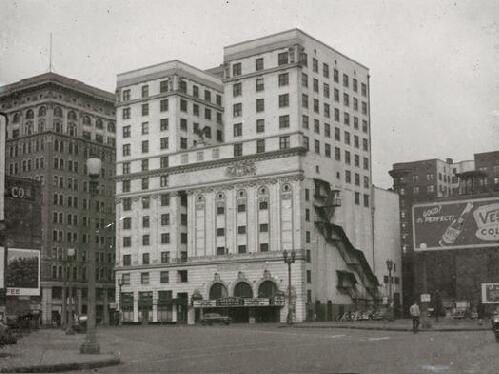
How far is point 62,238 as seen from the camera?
12612 cm

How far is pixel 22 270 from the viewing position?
160 ft

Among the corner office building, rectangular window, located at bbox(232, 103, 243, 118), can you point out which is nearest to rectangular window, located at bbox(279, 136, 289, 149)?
the corner office building

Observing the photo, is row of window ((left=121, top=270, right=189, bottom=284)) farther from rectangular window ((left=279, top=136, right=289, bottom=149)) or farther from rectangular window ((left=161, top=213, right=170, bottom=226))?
rectangular window ((left=279, top=136, right=289, bottom=149))

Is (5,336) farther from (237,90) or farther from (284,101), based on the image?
(237,90)

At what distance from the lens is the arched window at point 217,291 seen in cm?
9188

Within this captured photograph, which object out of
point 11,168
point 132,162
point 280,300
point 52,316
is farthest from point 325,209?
point 11,168

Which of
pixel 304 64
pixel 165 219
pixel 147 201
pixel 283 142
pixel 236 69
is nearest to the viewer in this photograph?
pixel 283 142

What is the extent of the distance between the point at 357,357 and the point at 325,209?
2731 inches

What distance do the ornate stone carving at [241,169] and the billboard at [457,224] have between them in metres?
19.0

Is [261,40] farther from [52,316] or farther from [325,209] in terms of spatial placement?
[52,316]

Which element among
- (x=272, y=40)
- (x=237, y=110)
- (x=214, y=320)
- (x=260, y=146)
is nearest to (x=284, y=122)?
(x=260, y=146)

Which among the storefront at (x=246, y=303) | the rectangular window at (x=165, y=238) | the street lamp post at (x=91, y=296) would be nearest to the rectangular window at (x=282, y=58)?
the storefront at (x=246, y=303)

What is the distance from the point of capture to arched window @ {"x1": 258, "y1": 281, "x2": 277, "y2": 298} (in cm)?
8706

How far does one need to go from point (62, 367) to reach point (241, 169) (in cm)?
7364
